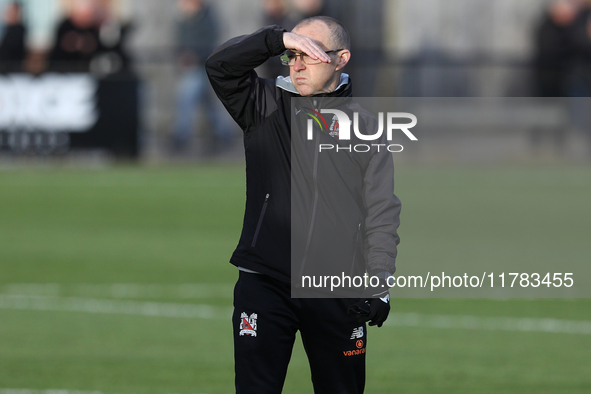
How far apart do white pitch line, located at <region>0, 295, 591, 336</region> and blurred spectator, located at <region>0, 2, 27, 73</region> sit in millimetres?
12857

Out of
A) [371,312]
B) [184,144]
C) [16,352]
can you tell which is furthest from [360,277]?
[184,144]

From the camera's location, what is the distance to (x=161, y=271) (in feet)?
41.3

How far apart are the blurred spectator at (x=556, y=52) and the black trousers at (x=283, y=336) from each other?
20.4 meters

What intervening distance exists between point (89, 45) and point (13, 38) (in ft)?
5.82

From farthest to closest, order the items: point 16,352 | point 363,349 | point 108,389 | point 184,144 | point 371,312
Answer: point 184,144 → point 16,352 → point 108,389 → point 363,349 → point 371,312

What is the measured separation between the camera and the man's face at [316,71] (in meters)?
5.12

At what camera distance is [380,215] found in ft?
16.6

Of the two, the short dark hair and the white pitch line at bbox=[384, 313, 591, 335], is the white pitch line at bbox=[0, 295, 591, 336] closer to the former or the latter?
the white pitch line at bbox=[384, 313, 591, 335]

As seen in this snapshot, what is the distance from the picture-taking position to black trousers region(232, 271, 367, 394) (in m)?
5.17

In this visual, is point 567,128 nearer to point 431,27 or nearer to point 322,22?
point 431,27

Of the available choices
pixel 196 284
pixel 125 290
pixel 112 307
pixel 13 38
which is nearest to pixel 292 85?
pixel 112 307

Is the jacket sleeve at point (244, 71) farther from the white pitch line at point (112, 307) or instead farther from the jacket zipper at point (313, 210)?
the white pitch line at point (112, 307)

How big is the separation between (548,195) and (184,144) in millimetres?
7393

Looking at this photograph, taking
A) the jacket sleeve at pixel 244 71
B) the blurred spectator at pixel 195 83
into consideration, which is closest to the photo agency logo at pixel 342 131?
the jacket sleeve at pixel 244 71
